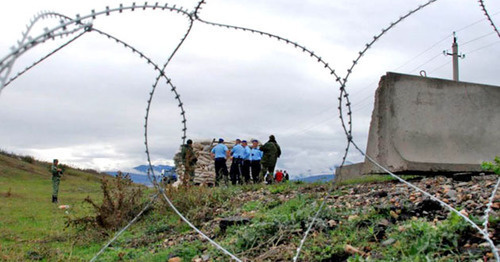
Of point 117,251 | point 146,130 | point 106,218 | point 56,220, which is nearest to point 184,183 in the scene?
point 106,218

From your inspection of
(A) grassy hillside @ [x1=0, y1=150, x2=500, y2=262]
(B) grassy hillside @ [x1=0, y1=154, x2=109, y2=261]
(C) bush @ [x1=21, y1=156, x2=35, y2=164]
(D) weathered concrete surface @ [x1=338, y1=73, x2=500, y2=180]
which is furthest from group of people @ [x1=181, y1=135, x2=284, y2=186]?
(C) bush @ [x1=21, y1=156, x2=35, y2=164]

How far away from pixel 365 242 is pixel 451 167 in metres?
3.73

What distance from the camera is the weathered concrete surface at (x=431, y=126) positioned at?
23.9 feet

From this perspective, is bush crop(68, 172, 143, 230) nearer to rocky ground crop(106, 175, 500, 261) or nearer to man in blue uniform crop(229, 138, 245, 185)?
rocky ground crop(106, 175, 500, 261)

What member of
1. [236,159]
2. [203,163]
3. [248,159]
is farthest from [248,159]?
[203,163]

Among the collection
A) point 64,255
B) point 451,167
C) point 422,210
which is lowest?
point 64,255

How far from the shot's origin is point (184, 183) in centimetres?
774

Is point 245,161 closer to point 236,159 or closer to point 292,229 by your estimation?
point 236,159

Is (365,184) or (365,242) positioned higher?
(365,184)

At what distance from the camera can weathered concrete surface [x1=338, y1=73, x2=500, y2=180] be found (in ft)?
23.9

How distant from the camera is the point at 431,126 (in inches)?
297

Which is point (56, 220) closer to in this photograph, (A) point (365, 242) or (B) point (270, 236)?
(B) point (270, 236)

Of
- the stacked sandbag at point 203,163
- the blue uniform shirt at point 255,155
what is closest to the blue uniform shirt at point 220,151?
the blue uniform shirt at point 255,155

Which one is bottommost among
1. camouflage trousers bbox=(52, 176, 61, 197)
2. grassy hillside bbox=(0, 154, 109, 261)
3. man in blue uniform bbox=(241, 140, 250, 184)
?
grassy hillside bbox=(0, 154, 109, 261)
